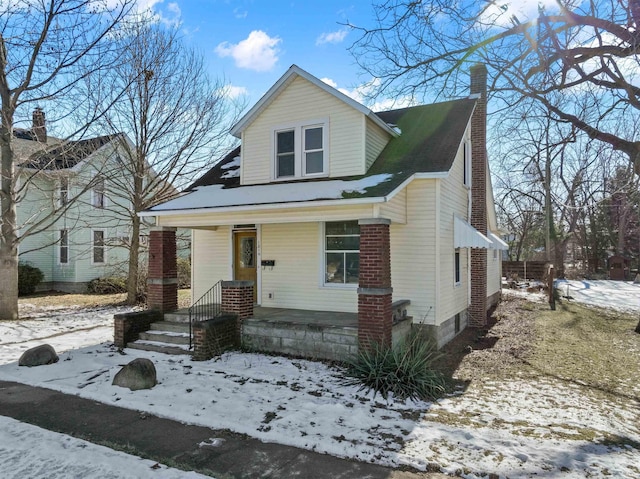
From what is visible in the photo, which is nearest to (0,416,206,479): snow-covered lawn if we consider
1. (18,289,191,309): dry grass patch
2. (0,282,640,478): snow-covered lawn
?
(0,282,640,478): snow-covered lawn

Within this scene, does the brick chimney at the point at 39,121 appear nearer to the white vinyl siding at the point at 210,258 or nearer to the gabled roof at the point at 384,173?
the gabled roof at the point at 384,173

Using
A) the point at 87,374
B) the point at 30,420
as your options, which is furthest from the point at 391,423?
the point at 87,374

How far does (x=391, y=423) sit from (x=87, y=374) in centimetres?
517

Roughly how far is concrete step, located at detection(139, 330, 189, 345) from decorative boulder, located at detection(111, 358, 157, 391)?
214 centimetres

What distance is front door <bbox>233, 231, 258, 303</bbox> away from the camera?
Result: 11336 millimetres

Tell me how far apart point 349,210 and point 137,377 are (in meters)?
4.52

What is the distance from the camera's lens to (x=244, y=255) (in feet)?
37.7

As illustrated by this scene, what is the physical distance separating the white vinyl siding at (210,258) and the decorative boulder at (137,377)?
5146mm

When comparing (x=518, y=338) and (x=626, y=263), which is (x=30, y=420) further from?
(x=626, y=263)

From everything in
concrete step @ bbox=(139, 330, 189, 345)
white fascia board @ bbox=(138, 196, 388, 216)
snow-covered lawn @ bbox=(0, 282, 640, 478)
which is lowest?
snow-covered lawn @ bbox=(0, 282, 640, 478)

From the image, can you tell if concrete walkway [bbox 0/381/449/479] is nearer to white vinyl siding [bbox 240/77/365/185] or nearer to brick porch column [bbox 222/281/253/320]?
brick porch column [bbox 222/281/253/320]

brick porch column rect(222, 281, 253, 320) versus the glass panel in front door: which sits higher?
the glass panel in front door

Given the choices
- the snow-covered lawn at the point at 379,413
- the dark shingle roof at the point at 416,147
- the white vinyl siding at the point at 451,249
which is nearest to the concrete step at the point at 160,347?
the snow-covered lawn at the point at 379,413

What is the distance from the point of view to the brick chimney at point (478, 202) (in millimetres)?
12320
